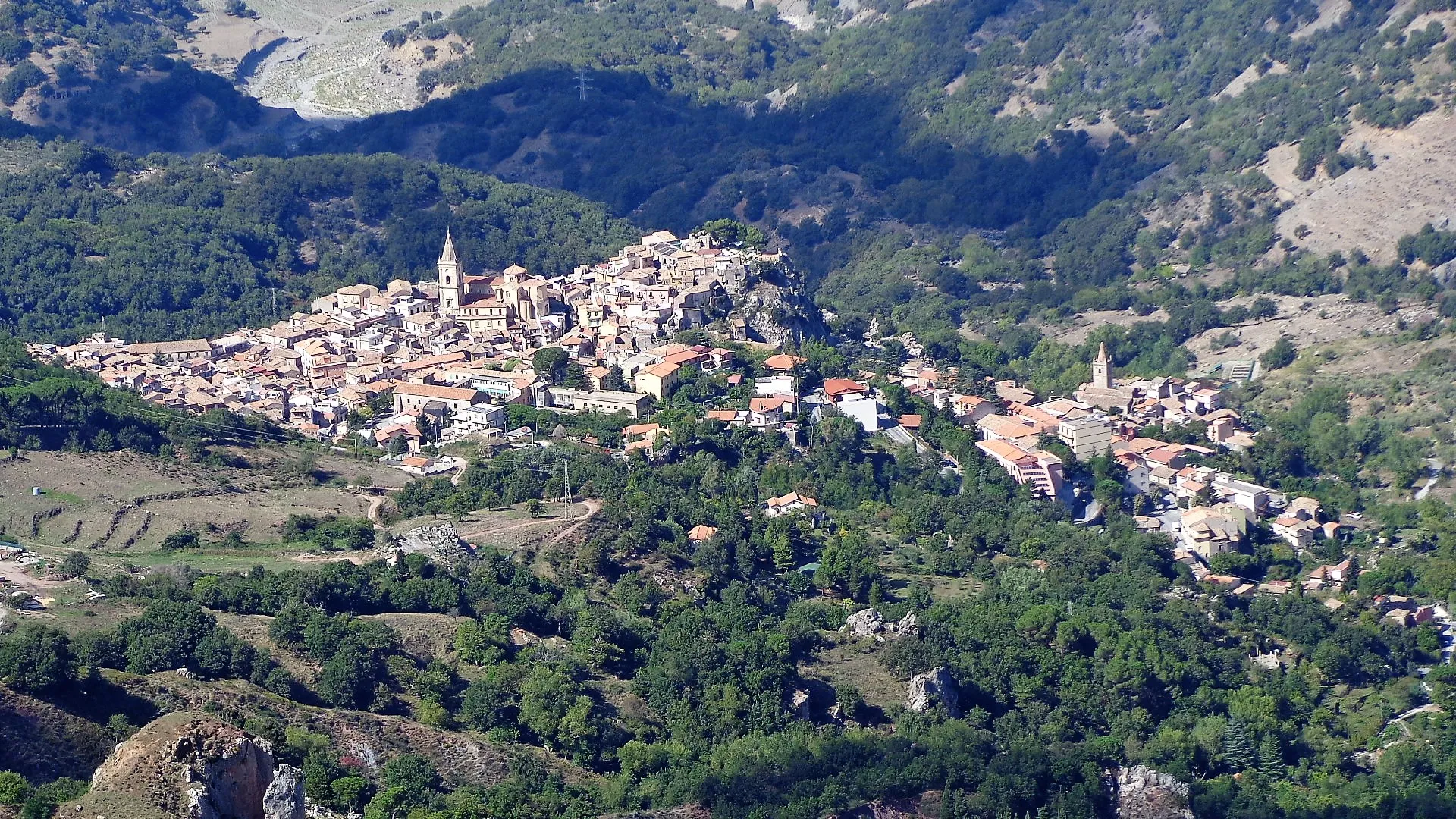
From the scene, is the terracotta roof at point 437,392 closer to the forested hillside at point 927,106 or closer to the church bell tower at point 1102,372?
the church bell tower at point 1102,372

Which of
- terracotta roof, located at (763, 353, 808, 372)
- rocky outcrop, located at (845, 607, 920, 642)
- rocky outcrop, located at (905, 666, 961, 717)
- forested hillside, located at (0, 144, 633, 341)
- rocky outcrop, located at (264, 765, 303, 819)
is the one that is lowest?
rocky outcrop, located at (905, 666, 961, 717)

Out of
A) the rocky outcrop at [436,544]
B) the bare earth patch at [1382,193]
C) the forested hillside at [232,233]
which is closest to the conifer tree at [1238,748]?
the rocky outcrop at [436,544]

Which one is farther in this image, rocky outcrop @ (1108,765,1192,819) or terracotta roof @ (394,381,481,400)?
terracotta roof @ (394,381,481,400)

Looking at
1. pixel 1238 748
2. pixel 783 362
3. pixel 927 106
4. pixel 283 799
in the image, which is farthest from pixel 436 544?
pixel 927 106

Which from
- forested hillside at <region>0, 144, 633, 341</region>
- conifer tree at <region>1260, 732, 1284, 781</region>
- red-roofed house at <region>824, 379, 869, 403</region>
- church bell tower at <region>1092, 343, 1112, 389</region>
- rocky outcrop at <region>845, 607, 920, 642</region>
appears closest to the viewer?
conifer tree at <region>1260, 732, 1284, 781</region>

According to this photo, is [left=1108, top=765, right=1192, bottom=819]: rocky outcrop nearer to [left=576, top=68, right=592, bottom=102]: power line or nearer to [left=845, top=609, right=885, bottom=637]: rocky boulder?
[left=845, top=609, right=885, bottom=637]: rocky boulder

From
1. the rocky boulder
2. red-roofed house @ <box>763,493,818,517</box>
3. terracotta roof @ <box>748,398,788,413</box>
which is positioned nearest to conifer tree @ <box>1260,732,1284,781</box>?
the rocky boulder
